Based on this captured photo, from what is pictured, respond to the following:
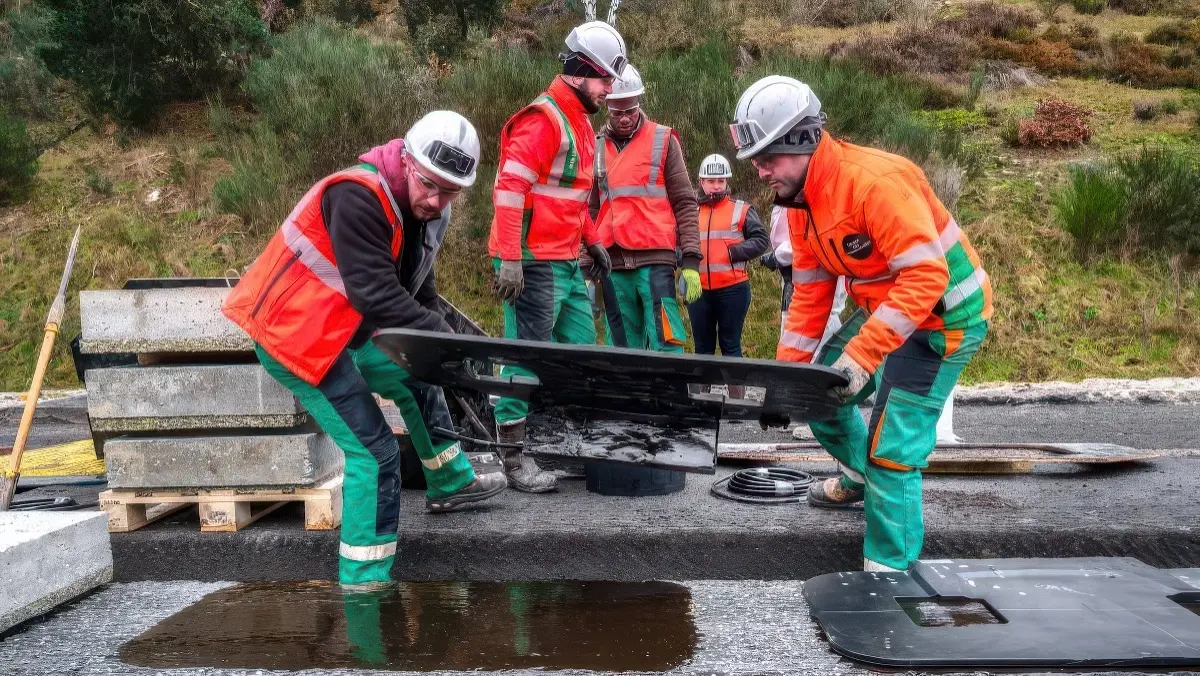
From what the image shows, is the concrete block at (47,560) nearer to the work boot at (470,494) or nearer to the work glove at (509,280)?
the work boot at (470,494)

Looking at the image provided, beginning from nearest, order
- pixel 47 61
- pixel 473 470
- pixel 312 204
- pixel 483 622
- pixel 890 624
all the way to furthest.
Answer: pixel 890 624
pixel 483 622
pixel 312 204
pixel 473 470
pixel 47 61

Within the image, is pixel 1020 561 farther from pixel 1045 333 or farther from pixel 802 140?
pixel 1045 333

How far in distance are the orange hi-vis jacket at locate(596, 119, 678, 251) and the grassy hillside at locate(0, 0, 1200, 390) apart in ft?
13.4

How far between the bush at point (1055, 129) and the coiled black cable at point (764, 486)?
10.9 m

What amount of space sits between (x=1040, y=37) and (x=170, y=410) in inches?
755

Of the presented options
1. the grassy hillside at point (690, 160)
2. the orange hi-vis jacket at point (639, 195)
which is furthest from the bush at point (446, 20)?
the orange hi-vis jacket at point (639, 195)

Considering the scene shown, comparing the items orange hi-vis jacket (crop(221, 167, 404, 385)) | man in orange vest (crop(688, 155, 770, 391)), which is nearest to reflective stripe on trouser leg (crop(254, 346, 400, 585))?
orange hi-vis jacket (crop(221, 167, 404, 385))

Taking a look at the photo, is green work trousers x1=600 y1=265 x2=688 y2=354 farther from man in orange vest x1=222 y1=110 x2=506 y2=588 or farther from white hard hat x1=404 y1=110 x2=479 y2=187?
white hard hat x1=404 y1=110 x2=479 y2=187

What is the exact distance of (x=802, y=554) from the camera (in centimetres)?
417

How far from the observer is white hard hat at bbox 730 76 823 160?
343cm

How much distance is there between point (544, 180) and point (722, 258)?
2.71m

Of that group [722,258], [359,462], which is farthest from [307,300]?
[722,258]

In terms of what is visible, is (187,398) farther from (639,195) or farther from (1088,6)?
(1088,6)

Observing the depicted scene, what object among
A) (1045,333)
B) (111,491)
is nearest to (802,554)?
(111,491)
